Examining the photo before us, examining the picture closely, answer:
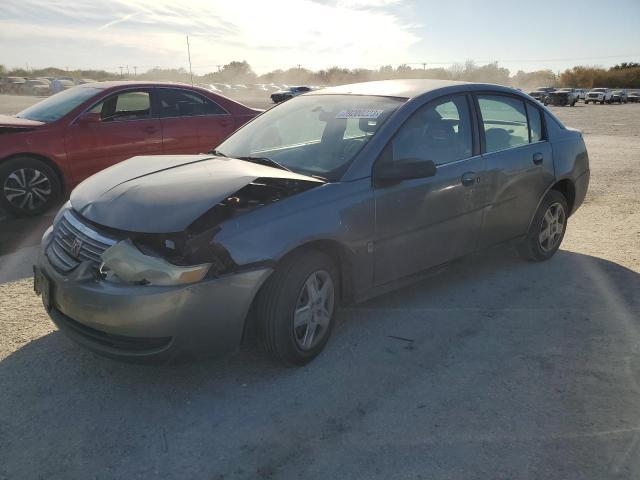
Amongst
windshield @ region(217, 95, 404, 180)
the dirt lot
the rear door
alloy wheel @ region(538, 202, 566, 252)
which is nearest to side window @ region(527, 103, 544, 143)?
the rear door

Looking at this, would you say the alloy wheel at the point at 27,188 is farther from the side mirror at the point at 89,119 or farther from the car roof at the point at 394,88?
the car roof at the point at 394,88

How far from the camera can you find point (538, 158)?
15.2 ft

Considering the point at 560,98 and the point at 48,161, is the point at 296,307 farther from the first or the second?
the point at 560,98

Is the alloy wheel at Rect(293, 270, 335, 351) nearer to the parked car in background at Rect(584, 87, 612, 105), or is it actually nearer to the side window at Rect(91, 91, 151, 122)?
the side window at Rect(91, 91, 151, 122)

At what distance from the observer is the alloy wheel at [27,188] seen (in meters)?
6.11

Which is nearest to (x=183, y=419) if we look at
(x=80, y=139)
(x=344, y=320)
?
(x=344, y=320)

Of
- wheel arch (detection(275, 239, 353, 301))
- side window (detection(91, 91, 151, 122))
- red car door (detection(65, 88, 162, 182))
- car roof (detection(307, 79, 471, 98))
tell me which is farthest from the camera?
side window (detection(91, 91, 151, 122))

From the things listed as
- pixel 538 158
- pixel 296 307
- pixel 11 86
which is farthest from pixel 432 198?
pixel 11 86

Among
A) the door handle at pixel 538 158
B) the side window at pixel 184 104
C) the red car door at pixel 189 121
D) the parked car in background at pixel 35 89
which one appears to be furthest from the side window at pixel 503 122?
the parked car in background at pixel 35 89

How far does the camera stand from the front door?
3477 mm

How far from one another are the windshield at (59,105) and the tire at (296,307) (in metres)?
4.87

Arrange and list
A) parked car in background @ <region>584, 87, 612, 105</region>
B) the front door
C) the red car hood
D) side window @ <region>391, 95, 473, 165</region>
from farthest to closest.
Answer: parked car in background @ <region>584, 87, 612, 105</region> < the red car hood < side window @ <region>391, 95, 473, 165</region> < the front door

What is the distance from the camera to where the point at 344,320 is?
3.81 metres

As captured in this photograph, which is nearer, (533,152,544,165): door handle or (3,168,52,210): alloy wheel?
(533,152,544,165): door handle
